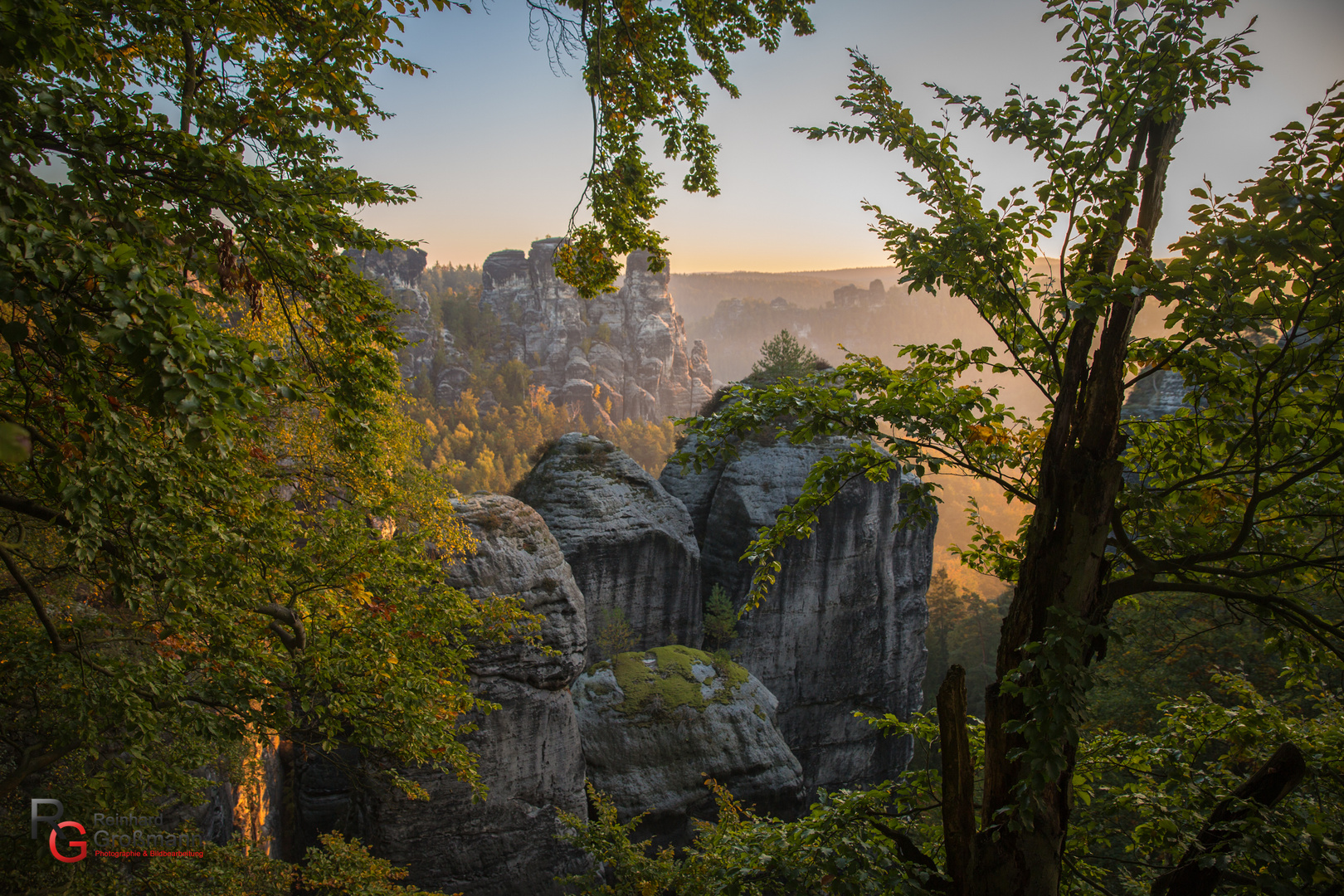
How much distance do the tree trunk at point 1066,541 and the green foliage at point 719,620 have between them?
21749 millimetres

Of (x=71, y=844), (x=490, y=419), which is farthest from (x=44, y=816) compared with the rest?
(x=490, y=419)

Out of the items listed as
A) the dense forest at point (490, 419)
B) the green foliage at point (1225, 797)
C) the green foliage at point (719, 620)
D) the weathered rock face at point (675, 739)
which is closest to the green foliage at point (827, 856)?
the green foliage at point (1225, 797)

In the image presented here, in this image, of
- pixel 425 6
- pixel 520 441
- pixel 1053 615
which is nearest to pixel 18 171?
pixel 425 6

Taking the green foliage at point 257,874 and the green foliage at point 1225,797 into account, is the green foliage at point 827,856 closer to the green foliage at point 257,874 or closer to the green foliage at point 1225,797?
the green foliage at point 1225,797

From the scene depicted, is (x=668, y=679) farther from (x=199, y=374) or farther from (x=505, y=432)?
(x=505, y=432)

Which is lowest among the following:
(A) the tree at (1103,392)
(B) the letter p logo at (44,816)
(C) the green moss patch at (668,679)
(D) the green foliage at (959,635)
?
(D) the green foliage at (959,635)

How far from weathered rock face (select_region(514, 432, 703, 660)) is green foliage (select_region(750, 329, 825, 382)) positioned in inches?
335

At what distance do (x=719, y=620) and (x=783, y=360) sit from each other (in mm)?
13375

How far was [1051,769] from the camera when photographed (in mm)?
3273

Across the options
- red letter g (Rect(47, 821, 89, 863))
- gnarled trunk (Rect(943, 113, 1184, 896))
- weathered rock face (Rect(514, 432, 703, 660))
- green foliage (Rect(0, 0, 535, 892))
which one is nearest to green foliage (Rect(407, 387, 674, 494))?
weathered rock face (Rect(514, 432, 703, 660))

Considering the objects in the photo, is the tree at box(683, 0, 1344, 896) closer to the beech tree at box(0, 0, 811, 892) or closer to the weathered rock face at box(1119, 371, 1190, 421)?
the beech tree at box(0, 0, 811, 892)

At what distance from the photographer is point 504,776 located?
14.5m

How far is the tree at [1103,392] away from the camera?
335cm

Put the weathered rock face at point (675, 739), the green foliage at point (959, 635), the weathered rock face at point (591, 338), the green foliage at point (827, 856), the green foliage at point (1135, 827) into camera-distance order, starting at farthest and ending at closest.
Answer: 1. the weathered rock face at point (591, 338)
2. the green foliage at point (959, 635)
3. the weathered rock face at point (675, 739)
4. the green foliage at point (827, 856)
5. the green foliage at point (1135, 827)
